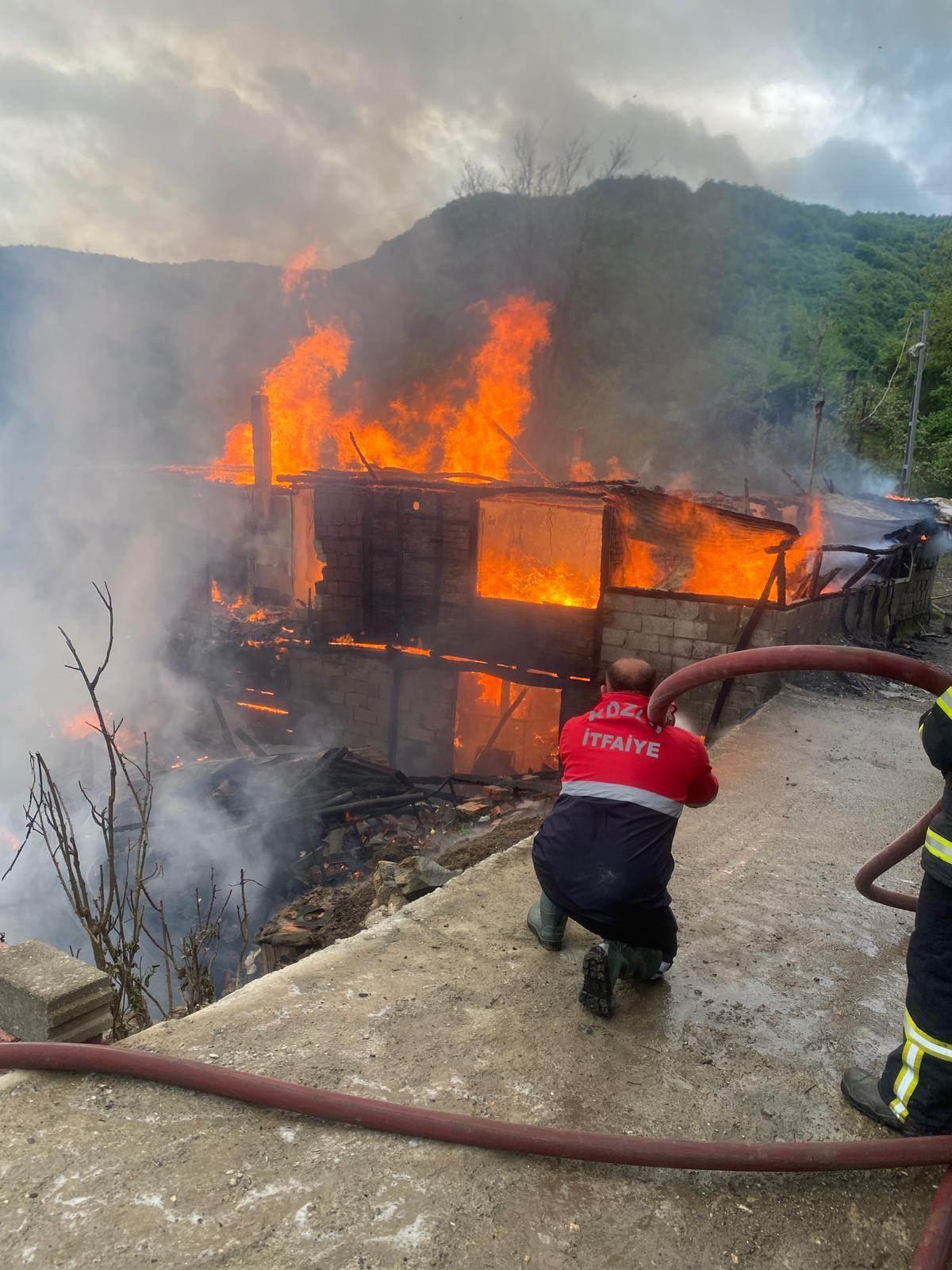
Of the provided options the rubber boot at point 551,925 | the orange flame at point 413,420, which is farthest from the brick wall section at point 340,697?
the rubber boot at point 551,925

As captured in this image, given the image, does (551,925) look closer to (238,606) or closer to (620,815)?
(620,815)

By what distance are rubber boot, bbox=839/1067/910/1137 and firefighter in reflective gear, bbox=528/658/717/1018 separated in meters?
0.75

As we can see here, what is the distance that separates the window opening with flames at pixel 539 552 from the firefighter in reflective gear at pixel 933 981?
10020 mm

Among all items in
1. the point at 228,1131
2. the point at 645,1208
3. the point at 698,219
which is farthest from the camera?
the point at 698,219

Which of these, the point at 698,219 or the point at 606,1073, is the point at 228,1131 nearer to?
the point at 606,1073

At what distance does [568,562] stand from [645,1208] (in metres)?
11.3

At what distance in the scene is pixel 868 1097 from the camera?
2.63 m

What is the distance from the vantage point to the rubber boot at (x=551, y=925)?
11.4 ft

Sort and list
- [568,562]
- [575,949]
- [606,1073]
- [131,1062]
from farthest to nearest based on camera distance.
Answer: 1. [568,562]
2. [575,949]
3. [606,1073]
4. [131,1062]

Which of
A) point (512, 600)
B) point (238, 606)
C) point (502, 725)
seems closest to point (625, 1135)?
point (512, 600)

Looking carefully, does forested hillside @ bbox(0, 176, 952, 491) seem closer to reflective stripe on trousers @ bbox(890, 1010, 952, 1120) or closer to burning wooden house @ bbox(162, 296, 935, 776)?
burning wooden house @ bbox(162, 296, 935, 776)

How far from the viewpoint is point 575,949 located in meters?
3.56

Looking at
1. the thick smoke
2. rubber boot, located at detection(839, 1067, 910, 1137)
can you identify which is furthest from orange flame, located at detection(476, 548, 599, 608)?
rubber boot, located at detection(839, 1067, 910, 1137)

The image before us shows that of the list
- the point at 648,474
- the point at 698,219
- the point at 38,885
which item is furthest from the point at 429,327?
the point at 38,885
